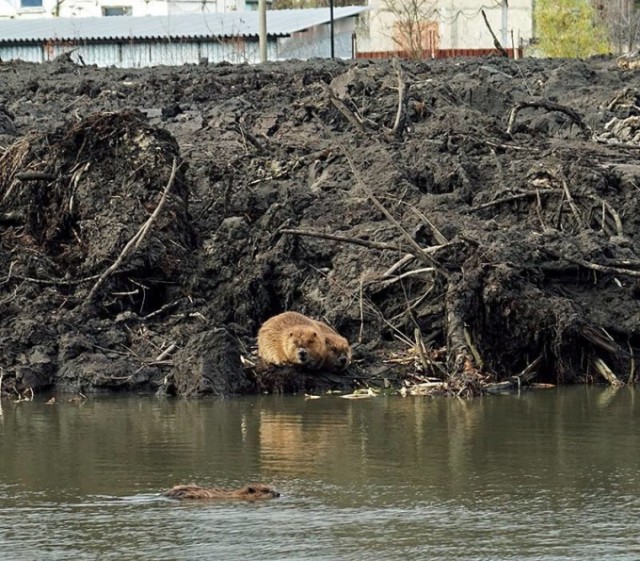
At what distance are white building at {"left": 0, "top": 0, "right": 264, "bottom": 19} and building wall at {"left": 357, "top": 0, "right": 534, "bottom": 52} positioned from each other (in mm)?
13193

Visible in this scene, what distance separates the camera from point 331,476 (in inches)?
→ 377

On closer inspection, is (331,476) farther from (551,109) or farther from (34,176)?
(551,109)

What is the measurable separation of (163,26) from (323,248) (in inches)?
1382

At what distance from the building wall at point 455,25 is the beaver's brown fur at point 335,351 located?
44.1m

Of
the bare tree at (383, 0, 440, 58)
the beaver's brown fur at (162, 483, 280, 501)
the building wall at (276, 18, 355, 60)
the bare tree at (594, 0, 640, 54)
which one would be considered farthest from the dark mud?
the bare tree at (383, 0, 440, 58)

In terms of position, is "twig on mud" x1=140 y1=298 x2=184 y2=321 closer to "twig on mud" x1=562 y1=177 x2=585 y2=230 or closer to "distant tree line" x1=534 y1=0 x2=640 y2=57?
→ "twig on mud" x1=562 y1=177 x2=585 y2=230

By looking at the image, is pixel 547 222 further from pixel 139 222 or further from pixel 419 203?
pixel 139 222

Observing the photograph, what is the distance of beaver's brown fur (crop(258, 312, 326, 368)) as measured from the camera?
43.2 ft

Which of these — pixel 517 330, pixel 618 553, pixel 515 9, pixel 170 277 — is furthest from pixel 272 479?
pixel 515 9

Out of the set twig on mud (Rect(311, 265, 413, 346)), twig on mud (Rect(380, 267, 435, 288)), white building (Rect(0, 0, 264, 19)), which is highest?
white building (Rect(0, 0, 264, 19))

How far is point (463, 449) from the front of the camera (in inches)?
412

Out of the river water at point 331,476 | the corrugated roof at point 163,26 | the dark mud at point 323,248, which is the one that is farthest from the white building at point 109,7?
the river water at point 331,476

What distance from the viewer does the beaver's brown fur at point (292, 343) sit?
13164mm

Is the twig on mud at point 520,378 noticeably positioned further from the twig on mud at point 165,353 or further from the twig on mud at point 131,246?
the twig on mud at point 131,246
